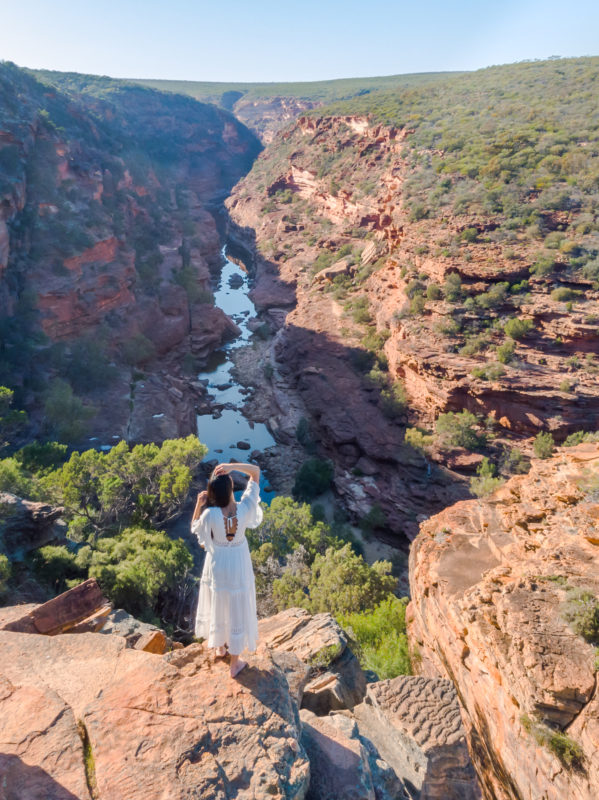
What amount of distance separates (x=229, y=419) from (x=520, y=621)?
2589cm

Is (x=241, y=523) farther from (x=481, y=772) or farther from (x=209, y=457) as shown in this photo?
(x=209, y=457)

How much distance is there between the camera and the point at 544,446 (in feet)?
57.6

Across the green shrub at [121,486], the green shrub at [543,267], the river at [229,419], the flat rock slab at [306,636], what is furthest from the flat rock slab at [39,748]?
the green shrub at [543,267]

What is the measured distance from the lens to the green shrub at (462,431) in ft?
63.3

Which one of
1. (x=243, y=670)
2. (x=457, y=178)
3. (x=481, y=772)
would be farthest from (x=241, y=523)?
(x=457, y=178)

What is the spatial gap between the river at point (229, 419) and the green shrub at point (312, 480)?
1.91 m

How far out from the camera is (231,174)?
8875cm

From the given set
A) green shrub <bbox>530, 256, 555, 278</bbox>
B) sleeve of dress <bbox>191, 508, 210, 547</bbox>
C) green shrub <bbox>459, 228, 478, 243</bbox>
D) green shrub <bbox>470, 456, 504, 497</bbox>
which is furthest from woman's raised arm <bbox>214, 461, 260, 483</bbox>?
green shrub <bbox>459, 228, 478, 243</bbox>

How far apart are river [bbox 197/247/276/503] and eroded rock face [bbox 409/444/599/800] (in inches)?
588

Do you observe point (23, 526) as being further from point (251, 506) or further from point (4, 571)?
point (251, 506)

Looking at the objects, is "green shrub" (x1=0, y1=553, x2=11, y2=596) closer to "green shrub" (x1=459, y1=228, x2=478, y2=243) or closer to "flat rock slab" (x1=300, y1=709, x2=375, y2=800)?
"flat rock slab" (x1=300, y1=709, x2=375, y2=800)

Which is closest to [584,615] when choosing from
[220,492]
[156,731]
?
[220,492]

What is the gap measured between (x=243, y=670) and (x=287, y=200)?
205 feet

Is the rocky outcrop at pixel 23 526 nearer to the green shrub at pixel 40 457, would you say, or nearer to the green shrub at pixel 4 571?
the green shrub at pixel 4 571
